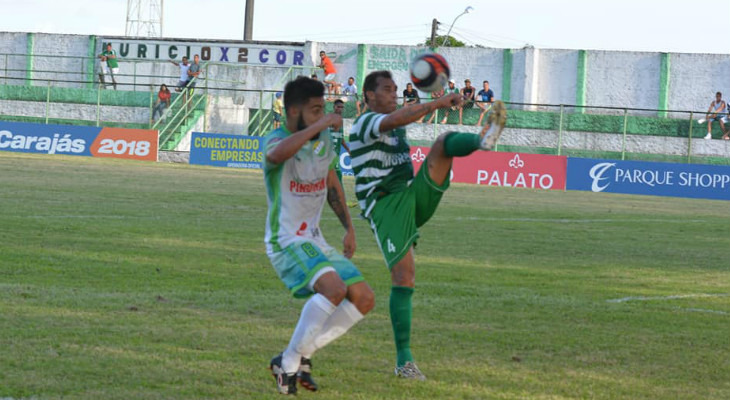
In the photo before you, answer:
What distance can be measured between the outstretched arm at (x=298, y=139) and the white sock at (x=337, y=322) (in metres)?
0.87

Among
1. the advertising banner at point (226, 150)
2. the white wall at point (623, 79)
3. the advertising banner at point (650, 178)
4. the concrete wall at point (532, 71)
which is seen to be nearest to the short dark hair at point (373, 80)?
the advertising banner at point (650, 178)

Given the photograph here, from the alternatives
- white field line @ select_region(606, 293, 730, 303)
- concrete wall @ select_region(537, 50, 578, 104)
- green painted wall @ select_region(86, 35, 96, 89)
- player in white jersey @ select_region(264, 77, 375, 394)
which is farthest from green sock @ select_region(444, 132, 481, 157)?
green painted wall @ select_region(86, 35, 96, 89)

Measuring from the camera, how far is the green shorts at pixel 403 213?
21.8 ft

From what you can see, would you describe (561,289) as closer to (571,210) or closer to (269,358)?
(269,358)

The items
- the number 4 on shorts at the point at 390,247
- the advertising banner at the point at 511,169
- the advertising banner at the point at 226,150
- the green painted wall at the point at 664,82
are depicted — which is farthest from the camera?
the green painted wall at the point at 664,82

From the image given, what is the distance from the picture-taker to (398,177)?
22.5ft

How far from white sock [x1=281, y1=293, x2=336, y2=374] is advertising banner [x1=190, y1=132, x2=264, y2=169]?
30.8m

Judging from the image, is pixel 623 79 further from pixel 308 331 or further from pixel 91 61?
pixel 308 331

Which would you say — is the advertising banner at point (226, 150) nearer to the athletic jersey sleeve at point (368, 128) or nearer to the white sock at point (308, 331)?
the athletic jersey sleeve at point (368, 128)

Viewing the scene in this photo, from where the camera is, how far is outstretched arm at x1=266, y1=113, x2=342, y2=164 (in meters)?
5.60

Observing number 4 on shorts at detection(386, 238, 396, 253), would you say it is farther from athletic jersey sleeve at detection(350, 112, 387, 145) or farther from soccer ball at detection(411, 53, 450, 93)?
soccer ball at detection(411, 53, 450, 93)

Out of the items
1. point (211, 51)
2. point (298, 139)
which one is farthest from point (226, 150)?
point (298, 139)

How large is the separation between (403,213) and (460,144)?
581mm

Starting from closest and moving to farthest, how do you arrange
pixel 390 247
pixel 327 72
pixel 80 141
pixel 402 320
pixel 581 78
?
pixel 402 320 → pixel 390 247 → pixel 80 141 → pixel 327 72 → pixel 581 78
